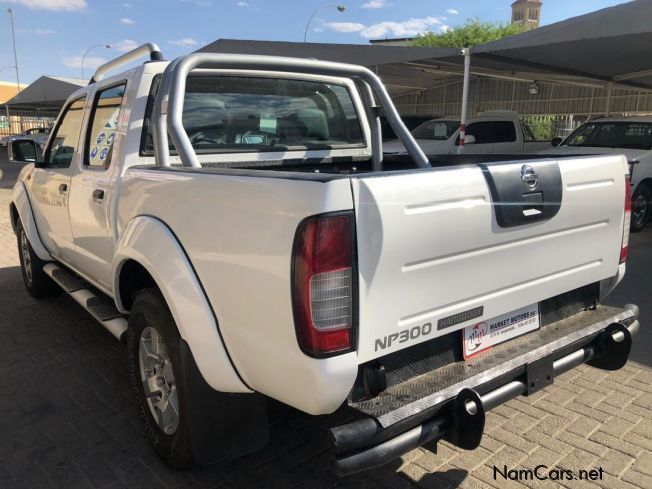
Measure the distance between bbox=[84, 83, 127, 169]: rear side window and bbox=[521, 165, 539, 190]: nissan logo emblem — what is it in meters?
2.39

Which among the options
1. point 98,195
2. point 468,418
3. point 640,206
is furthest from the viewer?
point 640,206

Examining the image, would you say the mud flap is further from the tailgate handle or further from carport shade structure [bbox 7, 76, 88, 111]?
carport shade structure [bbox 7, 76, 88, 111]

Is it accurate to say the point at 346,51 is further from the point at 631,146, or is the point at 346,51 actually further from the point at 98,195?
the point at 98,195

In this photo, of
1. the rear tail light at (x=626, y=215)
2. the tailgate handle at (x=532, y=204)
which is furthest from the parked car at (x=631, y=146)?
the tailgate handle at (x=532, y=204)

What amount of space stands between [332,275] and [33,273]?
174 inches

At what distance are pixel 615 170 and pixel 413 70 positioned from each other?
1525 centimetres

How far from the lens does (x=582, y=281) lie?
2799 mm

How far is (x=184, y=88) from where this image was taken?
292 cm

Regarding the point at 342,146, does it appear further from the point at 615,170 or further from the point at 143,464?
Result: the point at 143,464

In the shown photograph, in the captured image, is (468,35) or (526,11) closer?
(468,35)

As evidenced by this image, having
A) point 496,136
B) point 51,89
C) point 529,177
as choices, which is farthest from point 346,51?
point 51,89

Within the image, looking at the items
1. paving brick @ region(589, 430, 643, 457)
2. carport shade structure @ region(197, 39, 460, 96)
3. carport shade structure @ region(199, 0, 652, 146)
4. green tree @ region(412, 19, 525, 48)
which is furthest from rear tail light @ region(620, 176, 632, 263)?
green tree @ region(412, 19, 525, 48)

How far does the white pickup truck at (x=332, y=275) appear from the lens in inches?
73.2

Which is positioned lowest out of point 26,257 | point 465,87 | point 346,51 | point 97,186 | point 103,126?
point 26,257
